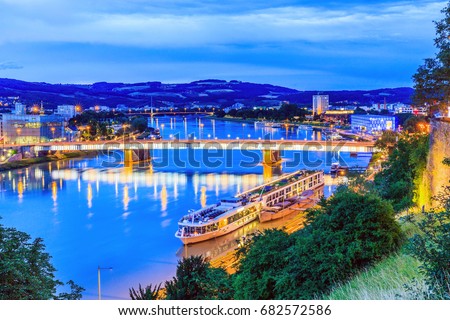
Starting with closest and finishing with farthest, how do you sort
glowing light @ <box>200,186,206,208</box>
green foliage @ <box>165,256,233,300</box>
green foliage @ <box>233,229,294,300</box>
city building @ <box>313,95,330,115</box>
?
1. green foliage @ <box>233,229,294,300</box>
2. green foliage @ <box>165,256,233,300</box>
3. glowing light @ <box>200,186,206,208</box>
4. city building @ <box>313,95,330,115</box>

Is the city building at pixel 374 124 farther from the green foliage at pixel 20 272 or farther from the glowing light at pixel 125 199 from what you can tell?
the green foliage at pixel 20 272

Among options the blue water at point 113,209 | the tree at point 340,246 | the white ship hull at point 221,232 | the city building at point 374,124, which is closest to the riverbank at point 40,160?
the blue water at point 113,209

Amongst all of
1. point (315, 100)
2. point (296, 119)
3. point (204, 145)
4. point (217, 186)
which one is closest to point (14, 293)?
point (217, 186)

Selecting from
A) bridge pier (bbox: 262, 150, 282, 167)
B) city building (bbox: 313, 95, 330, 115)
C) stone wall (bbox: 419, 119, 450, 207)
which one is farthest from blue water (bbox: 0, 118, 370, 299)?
city building (bbox: 313, 95, 330, 115)

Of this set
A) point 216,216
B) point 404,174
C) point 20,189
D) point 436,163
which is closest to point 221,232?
point 216,216

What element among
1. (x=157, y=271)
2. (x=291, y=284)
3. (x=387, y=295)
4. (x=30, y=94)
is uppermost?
(x=30, y=94)

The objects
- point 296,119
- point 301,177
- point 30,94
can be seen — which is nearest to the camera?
point 301,177

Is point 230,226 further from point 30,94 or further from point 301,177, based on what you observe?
point 30,94

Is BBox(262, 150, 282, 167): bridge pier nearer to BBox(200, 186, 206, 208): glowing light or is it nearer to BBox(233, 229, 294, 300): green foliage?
Answer: BBox(200, 186, 206, 208): glowing light
